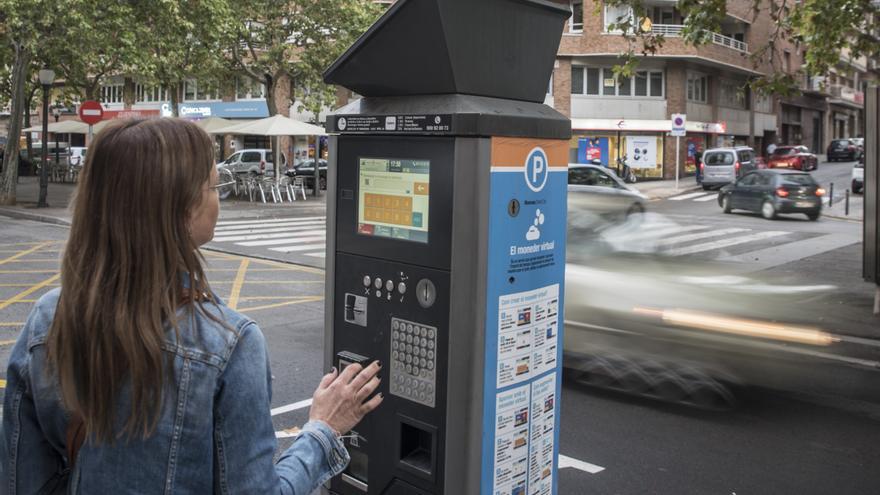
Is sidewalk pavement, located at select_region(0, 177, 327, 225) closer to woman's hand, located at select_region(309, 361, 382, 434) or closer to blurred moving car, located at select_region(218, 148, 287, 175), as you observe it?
blurred moving car, located at select_region(218, 148, 287, 175)

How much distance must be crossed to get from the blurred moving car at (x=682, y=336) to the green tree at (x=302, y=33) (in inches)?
917

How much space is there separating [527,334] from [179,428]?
4.51 ft

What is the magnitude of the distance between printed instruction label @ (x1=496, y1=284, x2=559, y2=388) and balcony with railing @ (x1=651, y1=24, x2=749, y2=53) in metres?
36.9

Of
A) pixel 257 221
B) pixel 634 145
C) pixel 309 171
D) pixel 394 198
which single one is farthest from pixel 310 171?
pixel 394 198

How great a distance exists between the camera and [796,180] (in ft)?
75.4

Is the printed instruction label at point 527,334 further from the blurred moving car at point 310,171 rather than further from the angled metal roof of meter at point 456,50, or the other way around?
the blurred moving car at point 310,171

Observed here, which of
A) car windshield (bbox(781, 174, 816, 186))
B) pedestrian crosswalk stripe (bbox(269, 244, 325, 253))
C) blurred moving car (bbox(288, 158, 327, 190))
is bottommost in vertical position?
pedestrian crosswalk stripe (bbox(269, 244, 325, 253))

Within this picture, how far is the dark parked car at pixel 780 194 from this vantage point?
22.6m

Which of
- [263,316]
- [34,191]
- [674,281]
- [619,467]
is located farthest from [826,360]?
[34,191]

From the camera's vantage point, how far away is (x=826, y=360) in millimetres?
7719

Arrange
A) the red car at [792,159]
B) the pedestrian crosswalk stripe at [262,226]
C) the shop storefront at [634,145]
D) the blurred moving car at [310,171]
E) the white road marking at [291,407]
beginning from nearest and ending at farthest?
the white road marking at [291,407] < the pedestrian crosswalk stripe at [262,226] < the blurred moving car at [310,171] < the shop storefront at [634,145] < the red car at [792,159]

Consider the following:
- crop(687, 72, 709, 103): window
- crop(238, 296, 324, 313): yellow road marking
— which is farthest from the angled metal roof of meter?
crop(687, 72, 709, 103): window

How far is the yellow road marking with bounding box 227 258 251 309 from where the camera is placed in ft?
32.5

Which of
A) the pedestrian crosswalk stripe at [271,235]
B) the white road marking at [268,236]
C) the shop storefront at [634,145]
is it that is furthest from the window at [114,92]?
the white road marking at [268,236]
